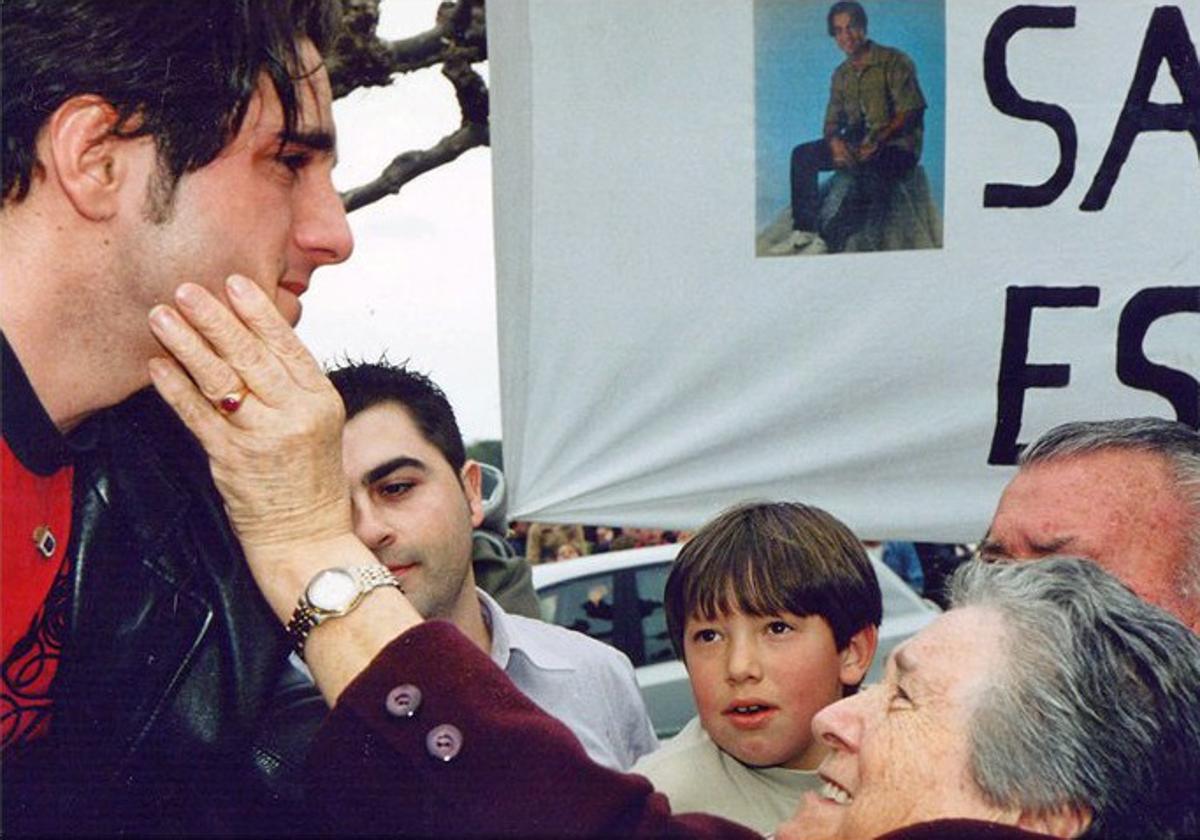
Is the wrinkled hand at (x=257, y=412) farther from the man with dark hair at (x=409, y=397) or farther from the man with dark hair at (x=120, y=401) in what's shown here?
the man with dark hair at (x=409, y=397)

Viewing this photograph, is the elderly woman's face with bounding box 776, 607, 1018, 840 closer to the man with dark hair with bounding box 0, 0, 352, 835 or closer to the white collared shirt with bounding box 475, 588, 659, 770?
the man with dark hair with bounding box 0, 0, 352, 835

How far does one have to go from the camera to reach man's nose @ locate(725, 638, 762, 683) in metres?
3.05

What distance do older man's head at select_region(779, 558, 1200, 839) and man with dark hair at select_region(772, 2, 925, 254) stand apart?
1305mm

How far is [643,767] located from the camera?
304 centimetres

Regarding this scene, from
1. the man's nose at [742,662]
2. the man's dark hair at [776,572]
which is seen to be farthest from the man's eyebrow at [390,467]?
the man's nose at [742,662]

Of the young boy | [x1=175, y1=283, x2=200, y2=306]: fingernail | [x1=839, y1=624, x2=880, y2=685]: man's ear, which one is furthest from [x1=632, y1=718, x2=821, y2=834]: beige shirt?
[x1=175, y1=283, x2=200, y2=306]: fingernail

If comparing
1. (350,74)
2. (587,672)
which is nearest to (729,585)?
(587,672)

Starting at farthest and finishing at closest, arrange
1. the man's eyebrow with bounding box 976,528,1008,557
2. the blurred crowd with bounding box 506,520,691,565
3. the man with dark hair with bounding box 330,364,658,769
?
the blurred crowd with bounding box 506,520,691,565
the man with dark hair with bounding box 330,364,658,769
the man's eyebrow with bounding box 976,528,1008,557

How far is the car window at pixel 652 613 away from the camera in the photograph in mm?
6848

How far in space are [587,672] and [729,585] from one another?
308 millimetres

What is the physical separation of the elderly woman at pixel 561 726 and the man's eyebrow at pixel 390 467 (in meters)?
1.22

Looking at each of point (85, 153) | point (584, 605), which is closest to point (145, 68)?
point (85, 153)

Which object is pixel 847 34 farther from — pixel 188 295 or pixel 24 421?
pixel 24 421

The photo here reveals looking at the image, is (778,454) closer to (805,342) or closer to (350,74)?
(805,342)
